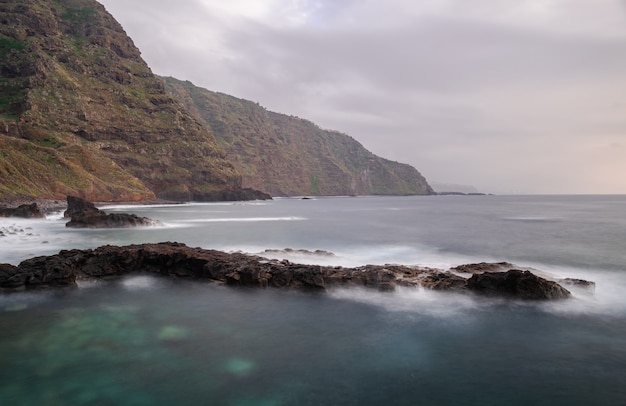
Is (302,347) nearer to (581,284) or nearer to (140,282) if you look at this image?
(140,282)

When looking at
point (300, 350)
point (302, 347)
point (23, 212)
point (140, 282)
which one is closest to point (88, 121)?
point (23, 212)

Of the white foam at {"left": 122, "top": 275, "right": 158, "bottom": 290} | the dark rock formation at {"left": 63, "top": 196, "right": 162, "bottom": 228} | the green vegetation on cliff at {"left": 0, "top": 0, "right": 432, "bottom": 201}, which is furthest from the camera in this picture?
the green vegetation on cliff at {"left": 0, "top": 0, "right": 432, "bottom": 201}

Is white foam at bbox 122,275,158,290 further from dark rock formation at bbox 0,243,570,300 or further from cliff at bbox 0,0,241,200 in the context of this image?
cliff at bbox 0,0,241,200

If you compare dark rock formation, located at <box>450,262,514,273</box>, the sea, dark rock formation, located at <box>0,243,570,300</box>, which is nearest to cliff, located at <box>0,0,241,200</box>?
dark rock formation, located at <box>0,243,570,300</box>

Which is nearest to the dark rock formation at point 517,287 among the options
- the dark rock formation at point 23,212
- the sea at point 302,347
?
the sea at point 302,347

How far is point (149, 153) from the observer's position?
110188mm

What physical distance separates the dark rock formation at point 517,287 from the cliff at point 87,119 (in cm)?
6704

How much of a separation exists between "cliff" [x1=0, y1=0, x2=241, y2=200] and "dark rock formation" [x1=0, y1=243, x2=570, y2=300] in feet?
175

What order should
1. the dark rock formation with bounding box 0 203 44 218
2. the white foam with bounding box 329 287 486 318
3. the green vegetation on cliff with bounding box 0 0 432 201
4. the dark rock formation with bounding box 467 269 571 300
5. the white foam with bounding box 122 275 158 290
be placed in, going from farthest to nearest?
the green vegetation on cliff with bounding box 0 0 432 201 < the dark rock formation with bounding box 0 203 44 218 < the white foam with bounding box 122 275 158 290 < the dark rock formation with bounding box 467 269 571 300 < the white foam with bounding box 329 287 486 318

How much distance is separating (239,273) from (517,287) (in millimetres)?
11212

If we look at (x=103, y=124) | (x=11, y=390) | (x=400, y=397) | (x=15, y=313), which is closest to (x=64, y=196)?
(x=103, y=124)

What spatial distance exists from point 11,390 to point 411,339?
9.66 m

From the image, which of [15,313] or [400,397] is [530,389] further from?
[15,313]

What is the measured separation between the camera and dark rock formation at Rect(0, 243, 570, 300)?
14.4 m
